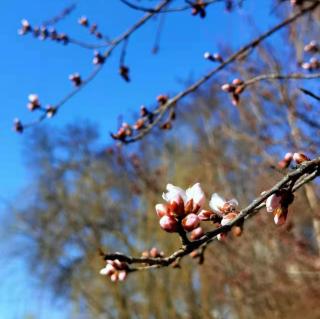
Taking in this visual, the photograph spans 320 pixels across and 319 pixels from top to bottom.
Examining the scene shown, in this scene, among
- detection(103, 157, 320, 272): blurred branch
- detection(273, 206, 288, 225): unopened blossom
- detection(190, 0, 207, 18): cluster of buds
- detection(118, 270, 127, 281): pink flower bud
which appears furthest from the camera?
detection(190, 0, 207, 18): cluster of buds

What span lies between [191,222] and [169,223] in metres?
0.04

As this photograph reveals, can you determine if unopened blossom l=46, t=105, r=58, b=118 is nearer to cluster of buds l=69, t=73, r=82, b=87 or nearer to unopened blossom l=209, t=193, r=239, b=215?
cluster of buds l=69, t=73, r=82, b=87

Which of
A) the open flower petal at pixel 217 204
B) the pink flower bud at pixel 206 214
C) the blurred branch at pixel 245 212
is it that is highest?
the open flower petal at pixel 217 204

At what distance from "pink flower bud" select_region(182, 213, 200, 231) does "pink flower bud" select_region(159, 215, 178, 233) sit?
18 mm

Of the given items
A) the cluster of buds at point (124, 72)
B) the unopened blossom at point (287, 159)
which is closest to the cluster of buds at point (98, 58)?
the cluster of buds at point (124, 72)

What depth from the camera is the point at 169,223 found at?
87 cm

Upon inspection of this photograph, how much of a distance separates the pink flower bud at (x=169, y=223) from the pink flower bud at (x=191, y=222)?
2 centimetres

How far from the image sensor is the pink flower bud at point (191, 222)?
88 cm

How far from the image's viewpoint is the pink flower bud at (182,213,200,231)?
0.88 metres

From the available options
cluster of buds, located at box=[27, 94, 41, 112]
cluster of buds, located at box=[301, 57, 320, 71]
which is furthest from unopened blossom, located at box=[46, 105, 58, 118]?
cluster of buds, located at box=[301, 57, 320, 71]

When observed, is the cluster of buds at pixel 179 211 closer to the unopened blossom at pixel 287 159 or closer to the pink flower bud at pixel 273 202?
the pink flower bud at pixel 273 202

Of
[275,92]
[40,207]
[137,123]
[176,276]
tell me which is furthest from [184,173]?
[137,123]

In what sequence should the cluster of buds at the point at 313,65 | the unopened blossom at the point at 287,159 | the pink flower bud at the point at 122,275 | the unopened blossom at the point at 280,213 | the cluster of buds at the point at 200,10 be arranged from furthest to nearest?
the cluster of buds at the point at 313,65
the cluster of buds at the point at 200,10
the unopened blossom at the point at 287,159
the pink flower bud at the point at 122,275
the unopened blossom at the point at 280,213

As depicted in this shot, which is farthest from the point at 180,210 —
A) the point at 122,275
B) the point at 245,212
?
the point at 122,275
